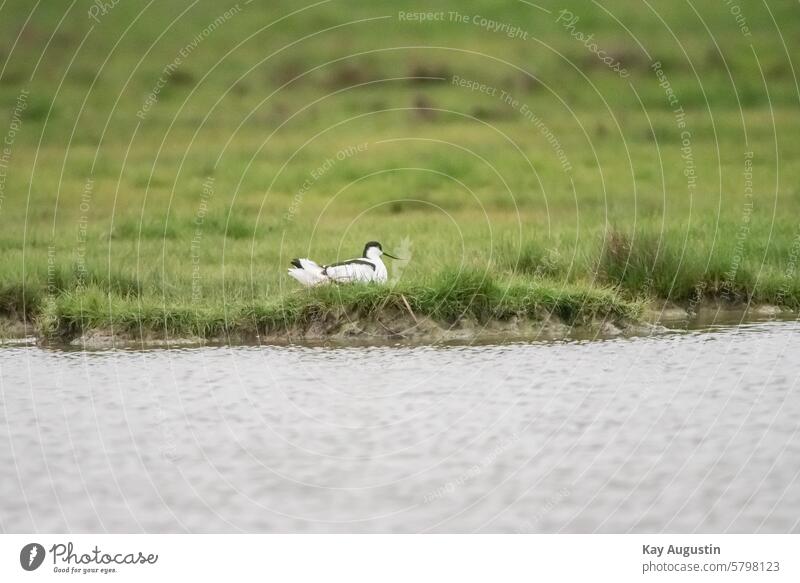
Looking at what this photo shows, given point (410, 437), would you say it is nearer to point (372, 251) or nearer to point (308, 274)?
point (308, 274)

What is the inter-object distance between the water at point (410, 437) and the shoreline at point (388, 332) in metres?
0.41

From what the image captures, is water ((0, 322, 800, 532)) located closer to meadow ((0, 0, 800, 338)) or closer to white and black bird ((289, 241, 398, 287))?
white and black bird ((289, 241, 398, 287))

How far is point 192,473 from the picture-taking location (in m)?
9.16

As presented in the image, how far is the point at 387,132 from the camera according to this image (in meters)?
25.0

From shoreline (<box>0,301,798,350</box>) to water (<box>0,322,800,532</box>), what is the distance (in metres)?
0.41

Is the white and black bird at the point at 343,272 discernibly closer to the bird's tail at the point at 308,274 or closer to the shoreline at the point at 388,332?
the bird's tail at the point at 308,274

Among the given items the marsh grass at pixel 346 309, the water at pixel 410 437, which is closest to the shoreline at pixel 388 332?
the marsh grass at pixel 346 309

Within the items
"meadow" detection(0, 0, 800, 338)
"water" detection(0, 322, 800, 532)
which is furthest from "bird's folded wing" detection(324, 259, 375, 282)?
"meadow" detection(0, 0, 800, 338)

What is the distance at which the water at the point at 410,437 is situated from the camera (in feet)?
26.9

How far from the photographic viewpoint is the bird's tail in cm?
1395

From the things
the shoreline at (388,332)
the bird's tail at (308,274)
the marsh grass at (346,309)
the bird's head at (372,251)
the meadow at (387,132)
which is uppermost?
the meadow at (387,132)

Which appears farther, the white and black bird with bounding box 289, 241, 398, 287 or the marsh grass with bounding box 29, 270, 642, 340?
the white and black bird with bounding box 289, 241, 398, 287

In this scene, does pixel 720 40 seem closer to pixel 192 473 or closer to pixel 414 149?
pixel 414 149

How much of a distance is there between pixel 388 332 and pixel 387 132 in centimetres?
1193
